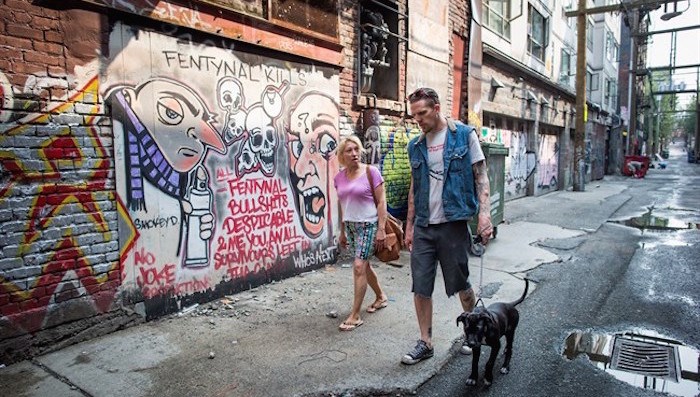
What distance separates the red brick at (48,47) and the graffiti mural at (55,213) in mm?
232

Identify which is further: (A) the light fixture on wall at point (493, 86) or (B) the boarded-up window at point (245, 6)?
(A) the light fixture on wall at point (493, 86)

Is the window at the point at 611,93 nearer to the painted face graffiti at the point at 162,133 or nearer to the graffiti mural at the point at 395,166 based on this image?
the graffiti mural at the point at 395,166

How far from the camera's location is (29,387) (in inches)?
120

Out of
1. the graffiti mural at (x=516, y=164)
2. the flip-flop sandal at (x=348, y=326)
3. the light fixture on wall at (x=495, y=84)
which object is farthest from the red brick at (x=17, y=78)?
the graffiti mural at (x=516, y=164)

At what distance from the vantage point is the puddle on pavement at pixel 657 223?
9.59 meters

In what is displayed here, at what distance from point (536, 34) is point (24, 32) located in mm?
17034

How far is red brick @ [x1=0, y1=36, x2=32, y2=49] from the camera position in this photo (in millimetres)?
3246

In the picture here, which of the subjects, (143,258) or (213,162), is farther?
(213,162)

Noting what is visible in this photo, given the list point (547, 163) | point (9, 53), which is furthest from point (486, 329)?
point (547, 163)

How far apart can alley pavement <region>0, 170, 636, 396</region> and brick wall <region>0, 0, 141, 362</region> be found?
0.33 metres

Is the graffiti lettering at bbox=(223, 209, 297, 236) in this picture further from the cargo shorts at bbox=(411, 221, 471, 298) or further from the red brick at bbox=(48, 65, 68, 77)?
the cargo shorts at bbox=(411, 221, 471, 298)

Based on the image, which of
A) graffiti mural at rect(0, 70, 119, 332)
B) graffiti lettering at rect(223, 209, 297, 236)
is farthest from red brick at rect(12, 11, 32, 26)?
graffiti lettering at rect(223, 209, 297, 236)

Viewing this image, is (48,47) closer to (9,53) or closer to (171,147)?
(9,53)

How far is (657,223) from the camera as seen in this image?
400 inches
